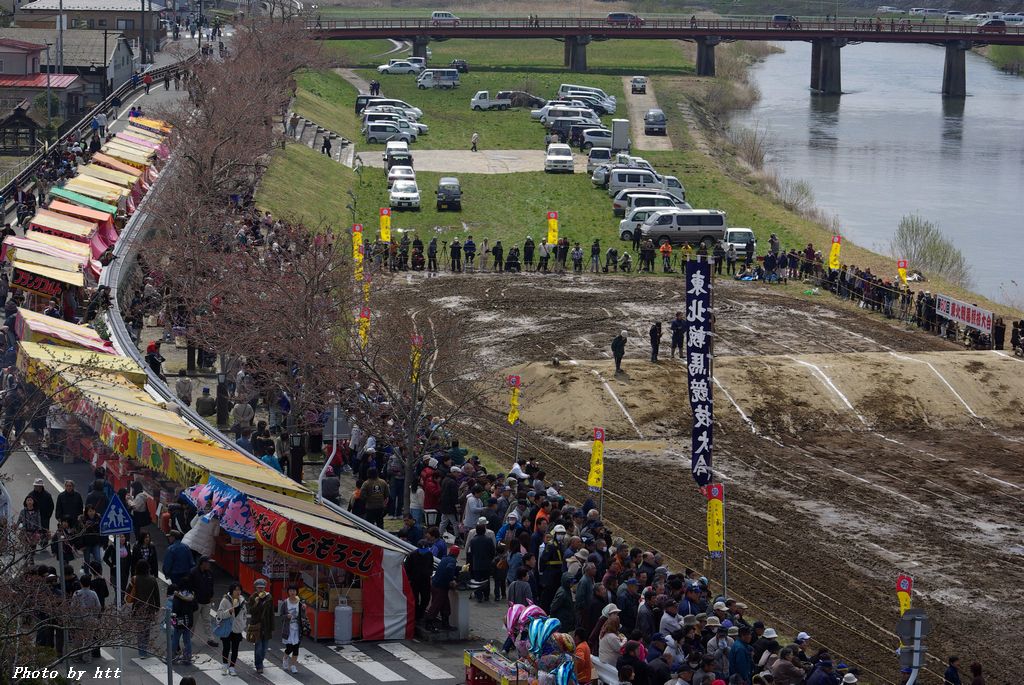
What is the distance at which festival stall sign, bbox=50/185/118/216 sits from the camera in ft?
163

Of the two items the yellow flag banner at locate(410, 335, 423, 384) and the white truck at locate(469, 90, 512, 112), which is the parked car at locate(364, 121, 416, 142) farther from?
the yellow flag banner at locate(410, 335, 423, 384)

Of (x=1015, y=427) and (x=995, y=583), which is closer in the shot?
(x=995, y=583)

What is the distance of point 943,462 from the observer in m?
40.7

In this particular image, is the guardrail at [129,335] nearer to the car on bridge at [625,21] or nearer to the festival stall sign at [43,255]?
the festival stall sign at [43,255]

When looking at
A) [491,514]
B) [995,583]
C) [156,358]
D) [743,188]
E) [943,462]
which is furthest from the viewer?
[743,188]

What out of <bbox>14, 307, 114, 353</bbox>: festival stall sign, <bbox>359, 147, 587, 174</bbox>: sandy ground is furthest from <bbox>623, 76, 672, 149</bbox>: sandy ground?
<bbox>14, 307, 114, 353</bbox>: festival stall sign

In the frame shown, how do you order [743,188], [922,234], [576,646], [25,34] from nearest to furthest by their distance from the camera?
[576,646] < [922,234] < [743,188] < [25,34]

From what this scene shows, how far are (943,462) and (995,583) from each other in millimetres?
8788

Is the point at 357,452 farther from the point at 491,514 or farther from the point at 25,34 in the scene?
the point at 25,34

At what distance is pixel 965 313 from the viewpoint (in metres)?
50.6

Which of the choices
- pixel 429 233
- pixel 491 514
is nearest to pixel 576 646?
pixel 491 514

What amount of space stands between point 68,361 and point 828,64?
10616cm

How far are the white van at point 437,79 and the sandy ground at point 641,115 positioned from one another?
36.7 ft

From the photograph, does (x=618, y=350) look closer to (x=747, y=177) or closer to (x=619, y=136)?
(x=619, y=136)
